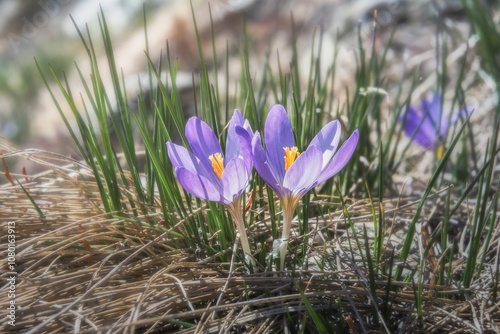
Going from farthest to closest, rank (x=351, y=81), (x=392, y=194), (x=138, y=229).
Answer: (x=351, y=81), (x=392, y=194), (x=138, y=229)

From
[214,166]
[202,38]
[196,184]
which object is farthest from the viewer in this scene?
[202,38]

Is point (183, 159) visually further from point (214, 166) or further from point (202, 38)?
point (202, 38)

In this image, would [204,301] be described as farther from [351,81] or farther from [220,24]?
[220,24]

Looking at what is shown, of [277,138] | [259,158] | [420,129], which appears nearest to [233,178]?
[259,158]

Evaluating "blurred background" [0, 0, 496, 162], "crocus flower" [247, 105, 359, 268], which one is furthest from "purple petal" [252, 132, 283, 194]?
"blurred background" [0, 0, 496, 162]

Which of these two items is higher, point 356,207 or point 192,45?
point 192,45

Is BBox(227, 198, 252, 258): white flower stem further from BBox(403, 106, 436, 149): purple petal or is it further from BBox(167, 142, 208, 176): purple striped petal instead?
BBox(403, 106, 436, 149): purple petal

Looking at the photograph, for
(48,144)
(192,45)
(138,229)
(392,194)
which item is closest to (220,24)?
(192,45)
